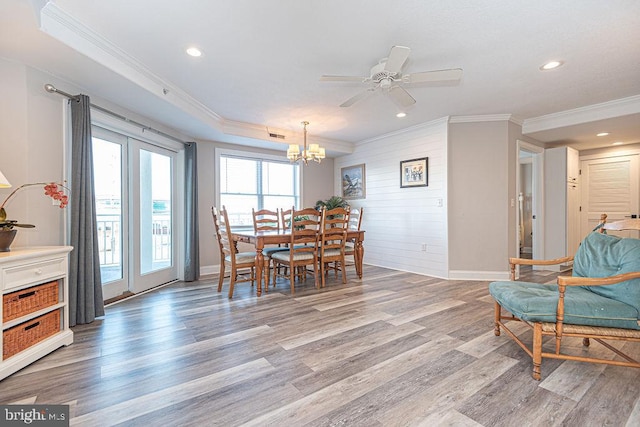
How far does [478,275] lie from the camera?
4555 millimetres

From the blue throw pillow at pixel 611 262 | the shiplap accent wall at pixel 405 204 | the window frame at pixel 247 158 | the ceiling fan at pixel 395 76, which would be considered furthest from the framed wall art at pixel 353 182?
the blue throw pillow at pixel 611 262

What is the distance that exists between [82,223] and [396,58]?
3.19 meters

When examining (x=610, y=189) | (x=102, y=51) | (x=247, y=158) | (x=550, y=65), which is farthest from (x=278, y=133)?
(x=610, y=189)

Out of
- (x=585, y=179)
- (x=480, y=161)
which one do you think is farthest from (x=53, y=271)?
(x=585, y=179)

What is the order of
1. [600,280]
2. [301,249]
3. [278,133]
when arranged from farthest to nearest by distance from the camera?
1. [278,133]
2. [301,249]
3. [600,280]

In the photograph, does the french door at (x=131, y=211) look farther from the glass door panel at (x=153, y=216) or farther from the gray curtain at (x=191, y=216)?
the gray curtain at (x=191, y=216)

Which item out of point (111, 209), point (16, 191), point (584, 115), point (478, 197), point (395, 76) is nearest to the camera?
point (16, 191)

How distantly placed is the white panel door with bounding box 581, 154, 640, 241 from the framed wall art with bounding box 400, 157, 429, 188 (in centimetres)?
362

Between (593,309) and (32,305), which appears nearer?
(593,309)

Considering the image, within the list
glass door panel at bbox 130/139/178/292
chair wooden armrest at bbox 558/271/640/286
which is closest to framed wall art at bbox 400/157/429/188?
chair wooden armrest at bbox 558/271/640/286

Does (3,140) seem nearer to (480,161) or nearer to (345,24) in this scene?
(345,24)

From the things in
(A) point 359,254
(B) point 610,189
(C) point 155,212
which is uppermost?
(B) point 610,189

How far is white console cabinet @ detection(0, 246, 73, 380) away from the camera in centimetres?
195

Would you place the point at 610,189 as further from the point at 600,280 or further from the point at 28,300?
the point at 28,300
